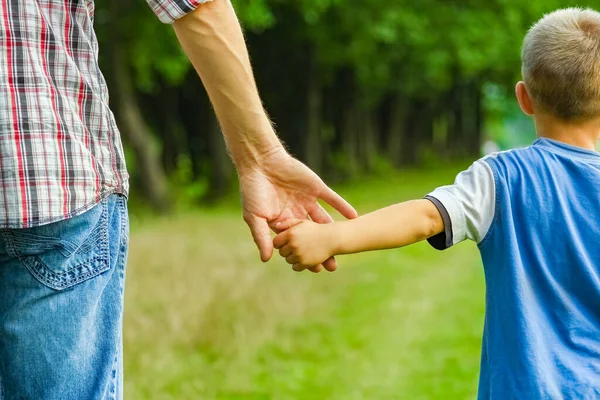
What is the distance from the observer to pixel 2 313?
87.7 inches

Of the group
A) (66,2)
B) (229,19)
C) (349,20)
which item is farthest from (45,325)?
(349,20)

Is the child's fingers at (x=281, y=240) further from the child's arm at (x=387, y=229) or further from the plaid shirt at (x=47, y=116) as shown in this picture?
the plaid shirt at (x=47, y=116)

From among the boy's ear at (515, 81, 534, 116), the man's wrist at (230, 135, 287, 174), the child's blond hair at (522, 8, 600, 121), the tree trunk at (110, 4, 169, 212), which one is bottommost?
the tree trunk at (110, 4, 169, 212)

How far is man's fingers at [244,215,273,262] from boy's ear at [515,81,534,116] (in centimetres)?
80

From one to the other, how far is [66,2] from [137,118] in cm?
1500

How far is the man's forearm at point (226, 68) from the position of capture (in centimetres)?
249

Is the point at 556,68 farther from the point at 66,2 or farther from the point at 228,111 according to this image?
the point at 66,2

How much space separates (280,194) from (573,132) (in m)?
0.84

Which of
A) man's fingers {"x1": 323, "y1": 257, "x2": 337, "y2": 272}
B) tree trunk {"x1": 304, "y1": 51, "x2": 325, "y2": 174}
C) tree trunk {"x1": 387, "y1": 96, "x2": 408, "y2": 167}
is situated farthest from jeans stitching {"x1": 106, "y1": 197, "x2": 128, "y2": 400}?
tree trunk {"x1": 387, "y1": 96, "x2": 408, "y2": 167}

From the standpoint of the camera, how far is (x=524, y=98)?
9.35 feet

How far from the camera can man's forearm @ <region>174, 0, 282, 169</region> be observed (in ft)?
8.18

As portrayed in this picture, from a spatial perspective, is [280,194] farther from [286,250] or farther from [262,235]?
[286,250]

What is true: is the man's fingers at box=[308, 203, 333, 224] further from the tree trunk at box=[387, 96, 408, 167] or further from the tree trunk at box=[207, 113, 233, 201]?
the tree trunk at box=[387, 96, 408, 167]

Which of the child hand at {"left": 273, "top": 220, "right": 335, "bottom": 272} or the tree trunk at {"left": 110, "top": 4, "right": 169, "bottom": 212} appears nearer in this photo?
the child hand at {"left": 273, "top": 220, "right": 335, "bottom": 272}
